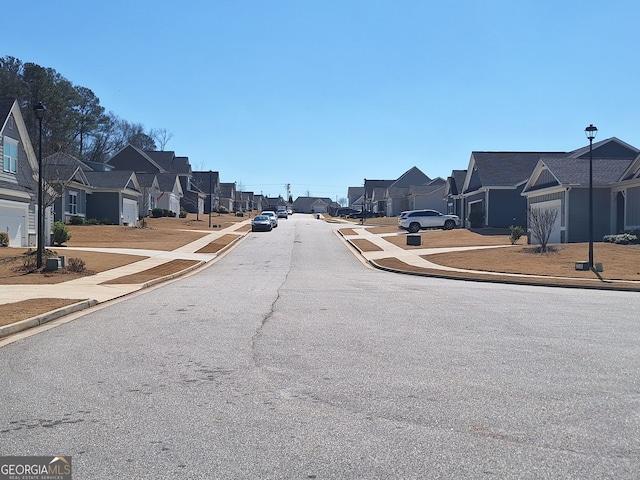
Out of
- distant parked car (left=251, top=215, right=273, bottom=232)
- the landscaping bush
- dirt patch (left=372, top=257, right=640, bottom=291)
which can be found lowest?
dirt patch (left=372, top=257, right=640, bottom=291)

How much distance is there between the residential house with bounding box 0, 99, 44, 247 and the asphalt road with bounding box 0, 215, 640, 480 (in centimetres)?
1986

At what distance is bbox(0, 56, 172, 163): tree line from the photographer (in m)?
64.4

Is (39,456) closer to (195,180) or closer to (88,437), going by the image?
(88,437)

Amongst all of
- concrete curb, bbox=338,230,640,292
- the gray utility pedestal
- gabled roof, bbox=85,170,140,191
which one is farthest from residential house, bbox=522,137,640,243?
gabled roof, bbox=85,170,140,191

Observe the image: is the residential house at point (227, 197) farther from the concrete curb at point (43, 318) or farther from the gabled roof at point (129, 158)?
the concrete curb at point (43, 318)

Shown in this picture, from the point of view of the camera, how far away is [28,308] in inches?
569

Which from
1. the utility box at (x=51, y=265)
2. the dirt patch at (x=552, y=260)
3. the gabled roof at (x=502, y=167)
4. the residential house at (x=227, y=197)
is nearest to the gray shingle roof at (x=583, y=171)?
the dirt patch at (x=552, y=260)

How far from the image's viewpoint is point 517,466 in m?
5.13

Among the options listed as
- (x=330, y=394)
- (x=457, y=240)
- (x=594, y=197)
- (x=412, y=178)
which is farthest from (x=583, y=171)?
(x=412, y=178)

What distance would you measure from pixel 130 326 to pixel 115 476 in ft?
25.0

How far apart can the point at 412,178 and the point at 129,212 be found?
57465 mm

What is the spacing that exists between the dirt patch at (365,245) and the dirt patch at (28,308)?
1028 inches

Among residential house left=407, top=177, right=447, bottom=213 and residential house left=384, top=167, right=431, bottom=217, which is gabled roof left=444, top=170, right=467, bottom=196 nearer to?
residential house left=407, top=177, right=447, bottom=213

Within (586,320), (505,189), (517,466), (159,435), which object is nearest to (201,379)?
(159,435)
